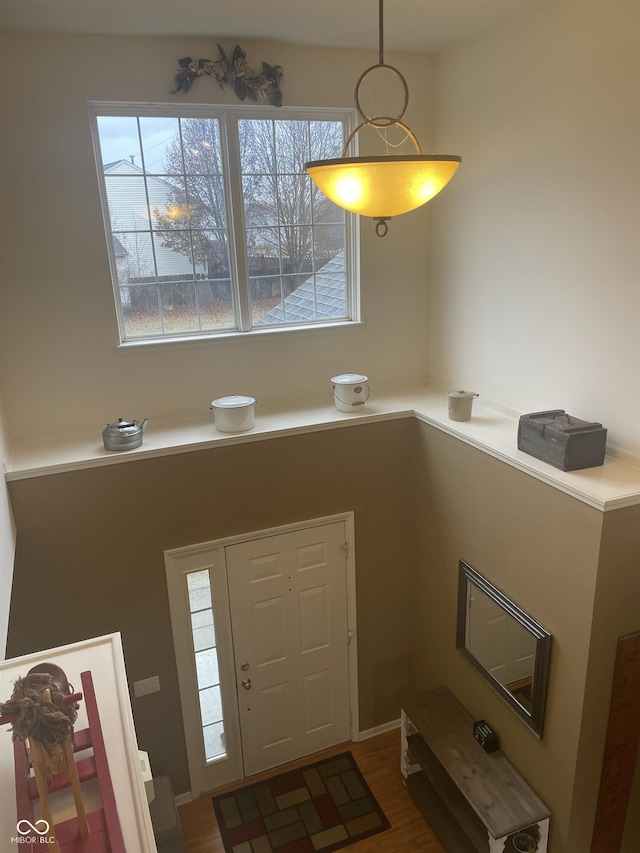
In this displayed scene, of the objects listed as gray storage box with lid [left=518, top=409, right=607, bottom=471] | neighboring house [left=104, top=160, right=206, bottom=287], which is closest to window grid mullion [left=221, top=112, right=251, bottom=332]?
neighboring house [left=104, top=160, right=206, bottom=287]

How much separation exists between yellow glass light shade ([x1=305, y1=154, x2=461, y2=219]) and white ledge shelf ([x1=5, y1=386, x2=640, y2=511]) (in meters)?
1.56

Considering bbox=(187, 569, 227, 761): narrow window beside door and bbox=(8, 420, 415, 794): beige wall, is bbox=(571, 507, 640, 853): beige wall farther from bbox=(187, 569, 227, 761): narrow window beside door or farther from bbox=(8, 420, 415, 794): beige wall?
bbox=(187, 569, 227, 761): narrow window beside door

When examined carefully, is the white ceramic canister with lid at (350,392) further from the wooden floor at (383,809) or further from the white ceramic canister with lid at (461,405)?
the wooden floor at (383,809)

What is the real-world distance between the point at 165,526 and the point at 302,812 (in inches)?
84.1

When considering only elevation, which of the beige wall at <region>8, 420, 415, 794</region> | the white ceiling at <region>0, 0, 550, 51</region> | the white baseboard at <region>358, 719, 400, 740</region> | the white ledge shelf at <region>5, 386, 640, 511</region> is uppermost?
the white ceiling at <region>0, 0, 550, 51</region>

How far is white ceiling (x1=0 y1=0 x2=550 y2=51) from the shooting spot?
3.08 metres

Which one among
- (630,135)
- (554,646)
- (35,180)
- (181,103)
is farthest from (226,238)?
(554,646)

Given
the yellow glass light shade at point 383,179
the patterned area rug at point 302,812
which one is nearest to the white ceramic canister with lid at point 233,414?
the yellow glass light shade at point 383,179

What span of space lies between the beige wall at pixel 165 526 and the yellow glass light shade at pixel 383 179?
78.1 inches

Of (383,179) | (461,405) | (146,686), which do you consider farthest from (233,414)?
(383,179)

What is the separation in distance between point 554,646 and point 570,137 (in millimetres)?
2564

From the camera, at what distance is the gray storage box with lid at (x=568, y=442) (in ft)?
9.81

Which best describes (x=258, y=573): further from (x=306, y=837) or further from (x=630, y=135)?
(x=630, y=135)

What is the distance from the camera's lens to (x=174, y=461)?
3.66 meters
